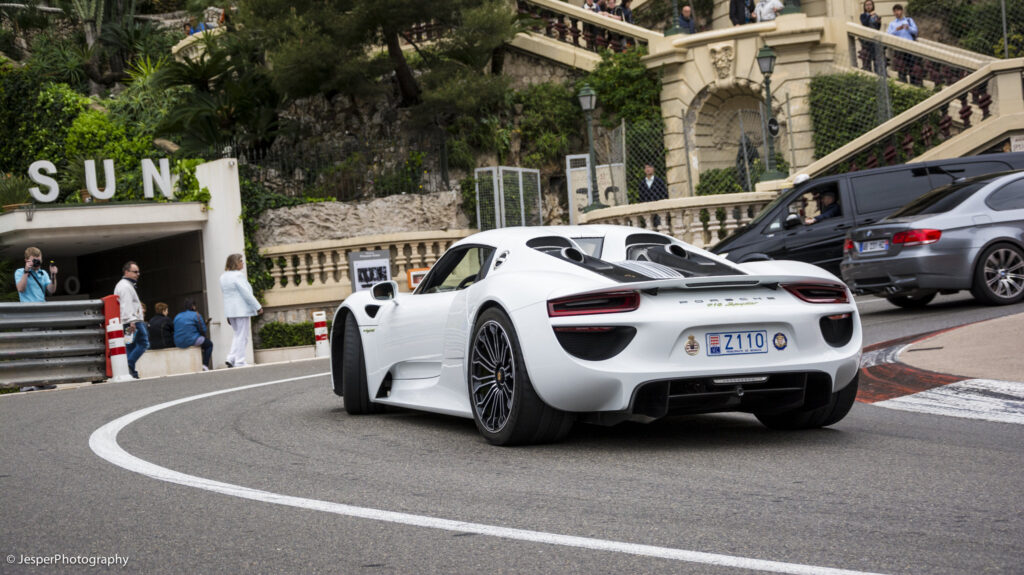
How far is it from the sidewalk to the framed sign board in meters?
13.9

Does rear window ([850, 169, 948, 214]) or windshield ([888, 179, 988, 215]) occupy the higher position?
rear window ([850, 169, 948, 214])

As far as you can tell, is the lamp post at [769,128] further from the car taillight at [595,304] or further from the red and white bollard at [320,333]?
the car taillight at [595,304]

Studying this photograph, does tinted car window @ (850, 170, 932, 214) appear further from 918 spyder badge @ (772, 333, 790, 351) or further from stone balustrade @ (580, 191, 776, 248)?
918 spyder badge @ (772, 333, 790, 351)

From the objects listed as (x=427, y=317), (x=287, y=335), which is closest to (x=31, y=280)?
(x=287, y=335)

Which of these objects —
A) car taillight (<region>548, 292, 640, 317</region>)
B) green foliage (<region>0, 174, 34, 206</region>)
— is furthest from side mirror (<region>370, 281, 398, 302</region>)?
green foliage (<region>0, 174, 34, 206</region>)

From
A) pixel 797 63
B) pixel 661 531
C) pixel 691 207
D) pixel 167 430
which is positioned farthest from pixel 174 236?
pixel 661 531

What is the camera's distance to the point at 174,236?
86.2ft

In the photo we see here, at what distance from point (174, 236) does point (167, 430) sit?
61.2ft

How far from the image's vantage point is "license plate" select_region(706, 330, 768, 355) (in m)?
6.25

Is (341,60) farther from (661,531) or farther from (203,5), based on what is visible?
(661,531)

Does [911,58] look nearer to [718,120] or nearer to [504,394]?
[718,120]

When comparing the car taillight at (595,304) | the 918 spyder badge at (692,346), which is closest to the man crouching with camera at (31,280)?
the car taillight at (595,304)

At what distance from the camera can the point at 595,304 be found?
20.7ft

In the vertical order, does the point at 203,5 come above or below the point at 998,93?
above
